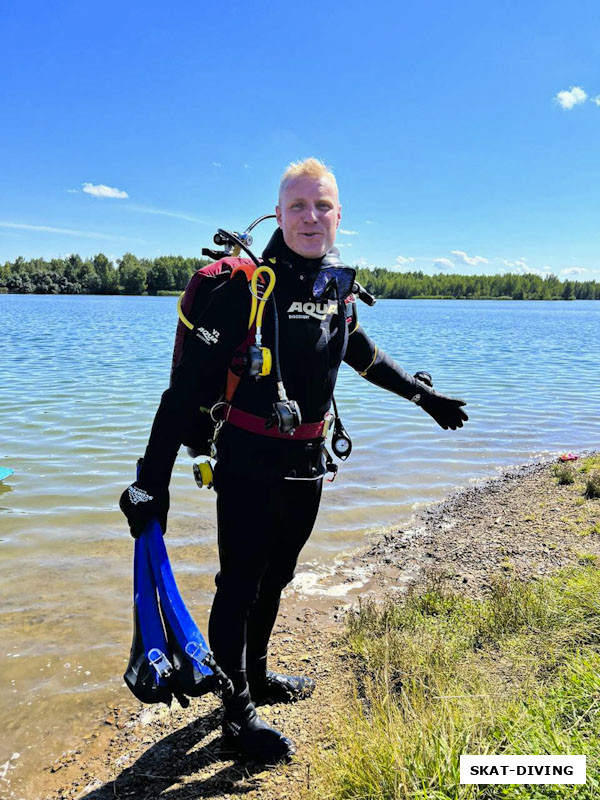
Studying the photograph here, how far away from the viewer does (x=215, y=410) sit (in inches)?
99.3

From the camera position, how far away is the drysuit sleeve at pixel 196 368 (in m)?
2.31

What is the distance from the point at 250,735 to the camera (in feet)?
8.45

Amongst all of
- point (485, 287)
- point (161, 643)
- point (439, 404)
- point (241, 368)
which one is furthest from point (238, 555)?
point (485, 287)

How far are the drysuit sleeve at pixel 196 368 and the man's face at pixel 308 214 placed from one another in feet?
1.02

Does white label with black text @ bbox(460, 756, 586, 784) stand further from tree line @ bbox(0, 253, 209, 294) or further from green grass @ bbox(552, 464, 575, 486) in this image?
tree line @ bbox(0, 253, 209, 294)

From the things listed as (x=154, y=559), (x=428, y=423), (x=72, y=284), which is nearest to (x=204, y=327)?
(x=154, y=559)

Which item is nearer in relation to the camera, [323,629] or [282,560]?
[282,560]

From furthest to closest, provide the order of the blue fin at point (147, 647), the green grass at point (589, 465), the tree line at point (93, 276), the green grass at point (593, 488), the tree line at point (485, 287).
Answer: the tree line at point (485, 287)
the tree line at point (93, 276)
the green grass at point (589, 465)
the green grass at point (593, 488)
the blue fin at point (147, 647)

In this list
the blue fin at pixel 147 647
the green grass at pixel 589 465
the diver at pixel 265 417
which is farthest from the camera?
the green grass at pixel 589 465

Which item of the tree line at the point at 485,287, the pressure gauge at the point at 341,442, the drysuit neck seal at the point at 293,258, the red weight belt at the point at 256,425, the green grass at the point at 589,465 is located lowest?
the green grass at the point at 589,465

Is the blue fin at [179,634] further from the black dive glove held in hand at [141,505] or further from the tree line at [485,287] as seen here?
the tree line at [485,287]

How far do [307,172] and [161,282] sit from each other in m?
119

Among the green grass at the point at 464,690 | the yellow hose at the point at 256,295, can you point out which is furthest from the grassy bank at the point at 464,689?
the yellow hose at the point at 256,295

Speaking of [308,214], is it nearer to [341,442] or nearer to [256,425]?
[256,425]
